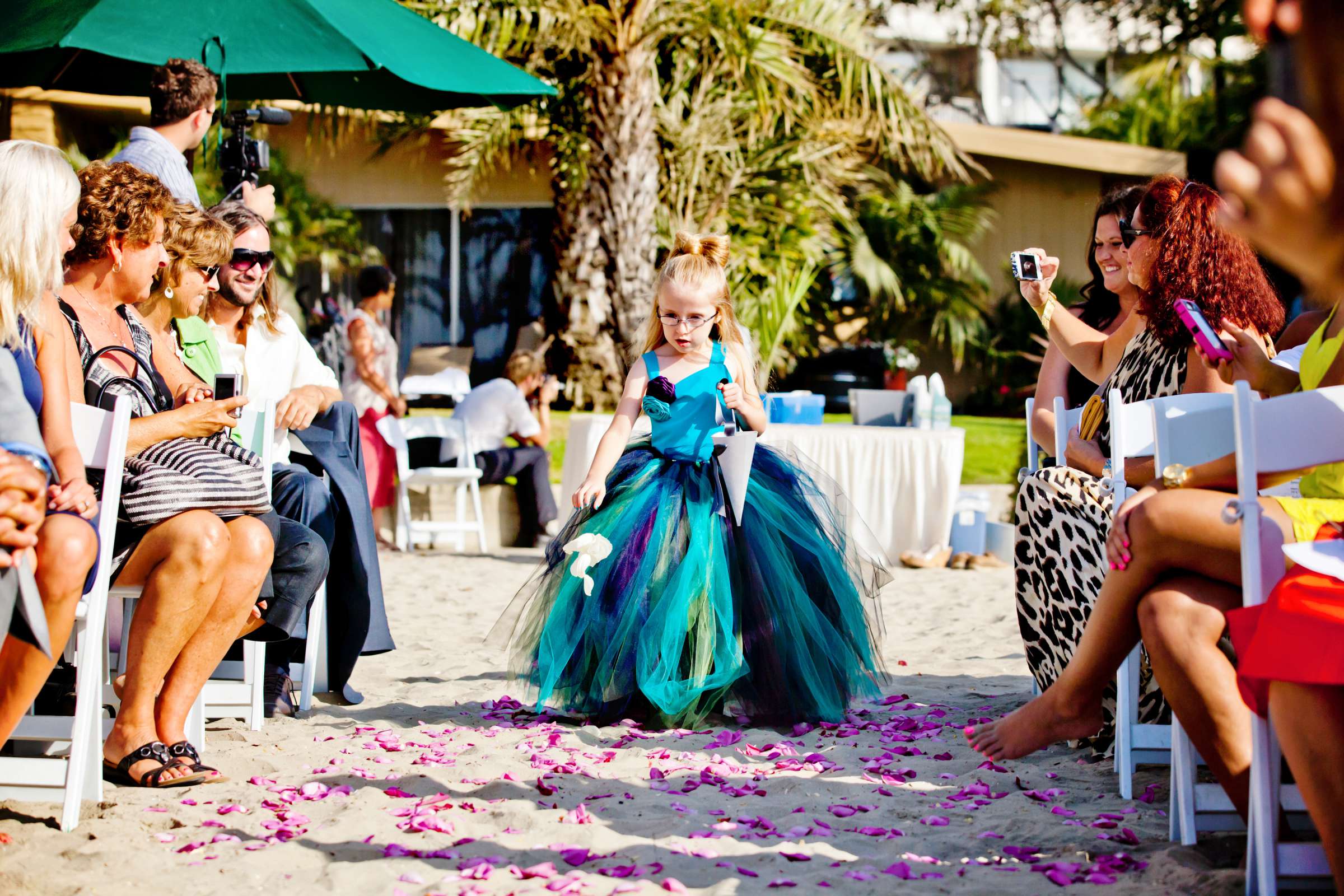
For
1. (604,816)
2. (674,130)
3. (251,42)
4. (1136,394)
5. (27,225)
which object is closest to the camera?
(27,225)

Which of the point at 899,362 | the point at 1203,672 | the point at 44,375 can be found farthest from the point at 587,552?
the point at 899,362

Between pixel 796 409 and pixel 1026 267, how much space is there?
3.80 meters

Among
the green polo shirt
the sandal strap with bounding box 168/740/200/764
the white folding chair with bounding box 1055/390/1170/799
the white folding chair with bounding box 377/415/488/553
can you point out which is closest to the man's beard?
the green polo shirt

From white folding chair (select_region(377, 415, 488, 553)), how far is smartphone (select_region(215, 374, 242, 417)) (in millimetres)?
4480

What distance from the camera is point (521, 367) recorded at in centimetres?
879

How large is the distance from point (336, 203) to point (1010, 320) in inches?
299

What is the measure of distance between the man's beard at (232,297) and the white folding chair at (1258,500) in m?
3.14

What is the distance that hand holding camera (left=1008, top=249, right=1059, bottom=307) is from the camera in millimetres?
4000

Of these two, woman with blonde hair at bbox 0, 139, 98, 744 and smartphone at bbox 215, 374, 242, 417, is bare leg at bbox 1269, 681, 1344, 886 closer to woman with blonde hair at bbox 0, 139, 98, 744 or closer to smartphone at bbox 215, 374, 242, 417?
woman with blonde hair at bbox 0, 139, 98, 744

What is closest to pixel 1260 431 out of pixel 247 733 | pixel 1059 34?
pixel 247 733

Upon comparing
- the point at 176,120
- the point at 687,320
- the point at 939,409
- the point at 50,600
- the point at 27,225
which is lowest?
the point at 50,600

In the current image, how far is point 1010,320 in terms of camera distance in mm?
14047

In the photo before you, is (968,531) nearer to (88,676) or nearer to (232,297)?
(232,297)

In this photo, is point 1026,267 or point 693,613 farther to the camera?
point 1026,267
